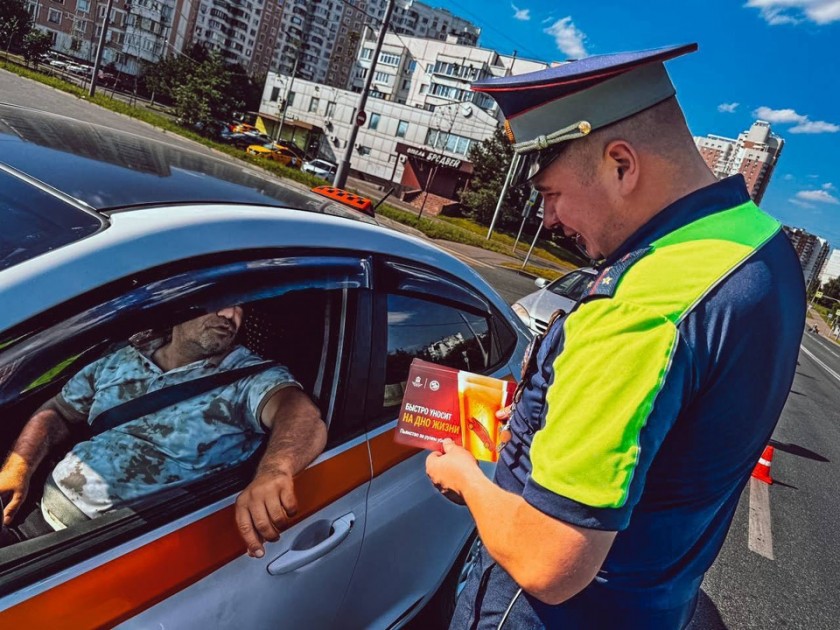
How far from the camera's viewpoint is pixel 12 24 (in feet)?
166

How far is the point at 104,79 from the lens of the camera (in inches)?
2176

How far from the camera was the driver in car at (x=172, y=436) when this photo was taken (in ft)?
4.37

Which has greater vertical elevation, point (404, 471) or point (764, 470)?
point (404, 471)

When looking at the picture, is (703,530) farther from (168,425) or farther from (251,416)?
(168,425)

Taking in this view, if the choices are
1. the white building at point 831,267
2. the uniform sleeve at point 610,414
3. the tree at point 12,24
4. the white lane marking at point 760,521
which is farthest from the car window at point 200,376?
the white building at point 831,267

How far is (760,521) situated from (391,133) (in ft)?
167

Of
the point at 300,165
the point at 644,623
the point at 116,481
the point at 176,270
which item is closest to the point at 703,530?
the point at 644,623

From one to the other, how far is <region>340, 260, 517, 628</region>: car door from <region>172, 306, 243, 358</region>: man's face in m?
0.43

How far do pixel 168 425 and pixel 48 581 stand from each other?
57 cm

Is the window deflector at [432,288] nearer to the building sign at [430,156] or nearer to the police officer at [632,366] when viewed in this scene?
the police officer at [632,366]

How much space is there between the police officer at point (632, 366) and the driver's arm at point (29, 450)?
106cm

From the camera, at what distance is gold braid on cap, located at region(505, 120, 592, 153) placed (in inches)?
41.5

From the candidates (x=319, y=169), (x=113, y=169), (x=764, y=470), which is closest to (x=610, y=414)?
(x=113, y=169)

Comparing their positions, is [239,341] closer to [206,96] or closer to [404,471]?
[404,471]
